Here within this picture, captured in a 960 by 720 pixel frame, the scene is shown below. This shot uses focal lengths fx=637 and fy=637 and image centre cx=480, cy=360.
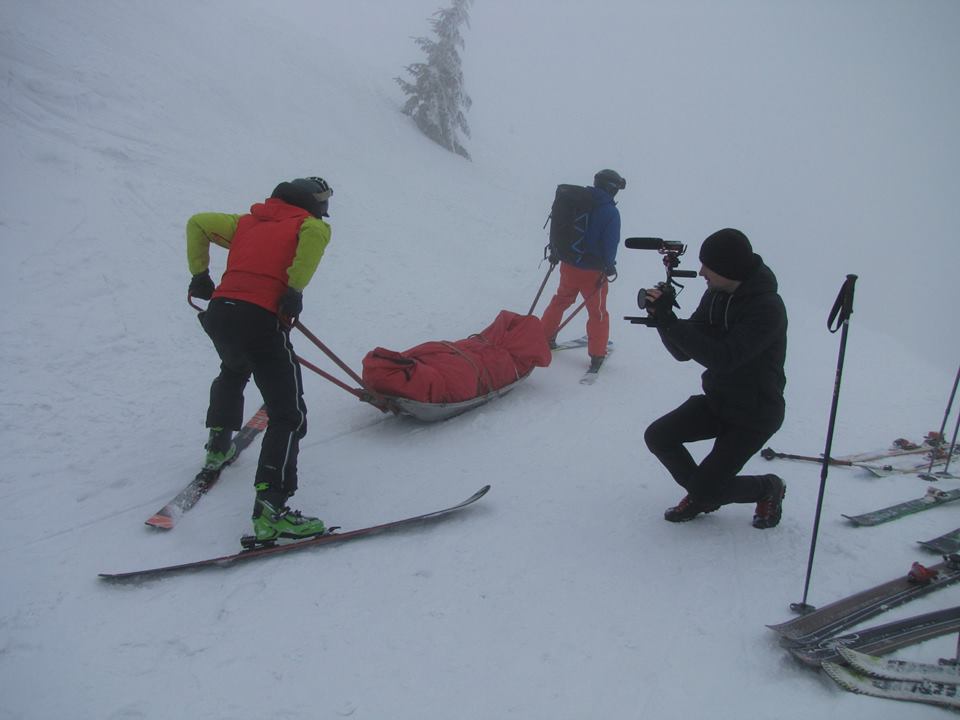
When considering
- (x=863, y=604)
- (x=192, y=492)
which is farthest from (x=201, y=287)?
(x=863, y=604)

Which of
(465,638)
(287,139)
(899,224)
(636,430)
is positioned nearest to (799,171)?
(899,224)

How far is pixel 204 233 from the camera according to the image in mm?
4055

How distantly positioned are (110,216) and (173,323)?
1801 mm

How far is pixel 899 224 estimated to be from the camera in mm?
50969

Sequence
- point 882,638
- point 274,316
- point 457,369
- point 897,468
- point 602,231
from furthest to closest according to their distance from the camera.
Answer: point 602,231 < point 457,369 < point 897,468 < point 274,316 < point 882,638

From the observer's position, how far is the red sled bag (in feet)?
16.5

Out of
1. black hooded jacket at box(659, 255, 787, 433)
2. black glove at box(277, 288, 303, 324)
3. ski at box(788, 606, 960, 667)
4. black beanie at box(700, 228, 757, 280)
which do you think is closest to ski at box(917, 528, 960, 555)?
ski at box(788, 606, 960, 667)

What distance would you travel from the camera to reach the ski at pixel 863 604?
283 cm

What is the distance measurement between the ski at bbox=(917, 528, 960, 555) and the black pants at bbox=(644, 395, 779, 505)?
95 centimetres

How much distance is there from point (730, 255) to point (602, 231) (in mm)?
3265

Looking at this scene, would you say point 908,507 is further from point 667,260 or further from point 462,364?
point 462,364

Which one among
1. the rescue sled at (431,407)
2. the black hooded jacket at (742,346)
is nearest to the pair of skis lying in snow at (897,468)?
the black hooded jacket at (742,346)

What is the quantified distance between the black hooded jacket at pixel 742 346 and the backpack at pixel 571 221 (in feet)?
9.96

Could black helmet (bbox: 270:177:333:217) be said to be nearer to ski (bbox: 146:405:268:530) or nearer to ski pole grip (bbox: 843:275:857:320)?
ski (bbox: 146:405:268:530)
